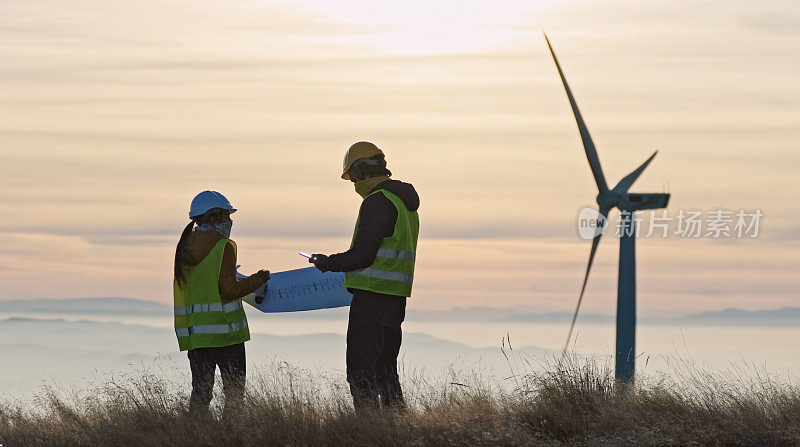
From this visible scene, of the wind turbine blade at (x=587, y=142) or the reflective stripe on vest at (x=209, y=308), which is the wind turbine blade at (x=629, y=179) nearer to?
the wind turbine blade at (x=587, y=142)

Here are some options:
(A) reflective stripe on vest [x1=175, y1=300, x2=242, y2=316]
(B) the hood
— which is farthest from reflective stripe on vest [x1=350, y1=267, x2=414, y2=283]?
(A) reflective stripe on vest [x1=175, y1=300, x2=242, y2=316]

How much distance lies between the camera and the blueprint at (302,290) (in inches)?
504

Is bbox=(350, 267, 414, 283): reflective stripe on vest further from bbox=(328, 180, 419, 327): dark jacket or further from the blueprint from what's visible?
the blueprint

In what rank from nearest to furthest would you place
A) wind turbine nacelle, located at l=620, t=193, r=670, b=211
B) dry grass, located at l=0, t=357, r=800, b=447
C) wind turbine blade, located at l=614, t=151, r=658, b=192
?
dry grass, located at l=0, t=357, r=800, b=447 → wind turbine nacelle, located at l=620, t=193, r=670, b=211 → wind turbine blade, located at l=614, t=151, r=658, b=192

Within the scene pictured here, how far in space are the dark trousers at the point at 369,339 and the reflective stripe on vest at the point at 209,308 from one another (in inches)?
49.0

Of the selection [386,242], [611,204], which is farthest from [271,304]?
[611,204]

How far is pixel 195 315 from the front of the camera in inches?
474

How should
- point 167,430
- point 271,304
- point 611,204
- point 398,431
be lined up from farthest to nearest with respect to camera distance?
point 611,204, point 271,304, point 167,430, point 398,431

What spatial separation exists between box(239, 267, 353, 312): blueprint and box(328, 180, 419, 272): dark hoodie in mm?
1162

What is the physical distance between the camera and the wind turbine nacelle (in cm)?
2006

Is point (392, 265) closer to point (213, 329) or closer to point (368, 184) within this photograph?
point (368, 184)

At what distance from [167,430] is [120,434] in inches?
20.2

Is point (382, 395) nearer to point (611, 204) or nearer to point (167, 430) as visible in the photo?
point (167, 430)

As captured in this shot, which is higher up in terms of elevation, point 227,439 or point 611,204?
point 611,204
